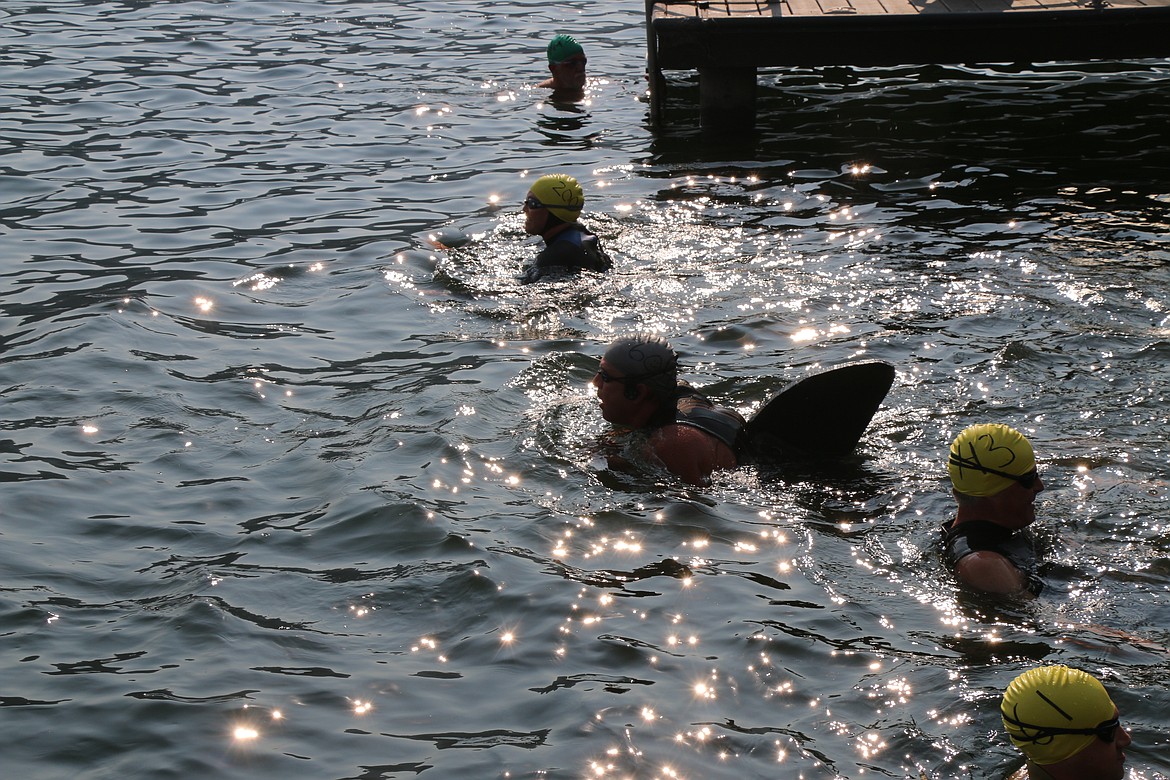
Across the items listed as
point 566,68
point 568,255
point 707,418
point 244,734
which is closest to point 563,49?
point 566,68

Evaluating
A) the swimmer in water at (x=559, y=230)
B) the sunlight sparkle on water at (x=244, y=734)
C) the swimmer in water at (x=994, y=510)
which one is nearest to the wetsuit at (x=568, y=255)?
the swimmer in water at (x=559, y=230)

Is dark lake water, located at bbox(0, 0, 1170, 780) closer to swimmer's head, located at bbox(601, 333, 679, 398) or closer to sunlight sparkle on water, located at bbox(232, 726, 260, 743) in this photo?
sunlight sparkle on water, located at bbox(232, 726, 260, 743)

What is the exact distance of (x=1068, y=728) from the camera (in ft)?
14.2

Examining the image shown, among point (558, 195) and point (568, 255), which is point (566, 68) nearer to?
point (558, 195)

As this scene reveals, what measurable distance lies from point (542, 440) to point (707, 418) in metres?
1.13

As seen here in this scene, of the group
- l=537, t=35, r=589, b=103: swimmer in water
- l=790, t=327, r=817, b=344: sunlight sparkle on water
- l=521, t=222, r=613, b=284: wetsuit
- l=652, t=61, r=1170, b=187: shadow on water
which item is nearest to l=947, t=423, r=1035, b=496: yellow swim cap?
l=790, t=327, r=817, b=344: sunlight sparkle on water

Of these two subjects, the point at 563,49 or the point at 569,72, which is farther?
the point at 569,72

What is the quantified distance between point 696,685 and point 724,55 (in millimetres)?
9813

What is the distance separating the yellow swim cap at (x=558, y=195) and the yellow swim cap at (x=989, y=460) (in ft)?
17.5

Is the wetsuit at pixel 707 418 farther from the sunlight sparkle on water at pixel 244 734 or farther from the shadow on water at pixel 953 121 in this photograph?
the shadow on water at pixel 953 121

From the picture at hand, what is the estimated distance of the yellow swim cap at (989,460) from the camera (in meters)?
6.07

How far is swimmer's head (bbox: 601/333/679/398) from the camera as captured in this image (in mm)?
7172

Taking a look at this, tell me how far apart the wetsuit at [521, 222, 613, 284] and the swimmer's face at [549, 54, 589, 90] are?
6.97 m

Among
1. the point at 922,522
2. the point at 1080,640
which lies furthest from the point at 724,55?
the point at 1080,640
